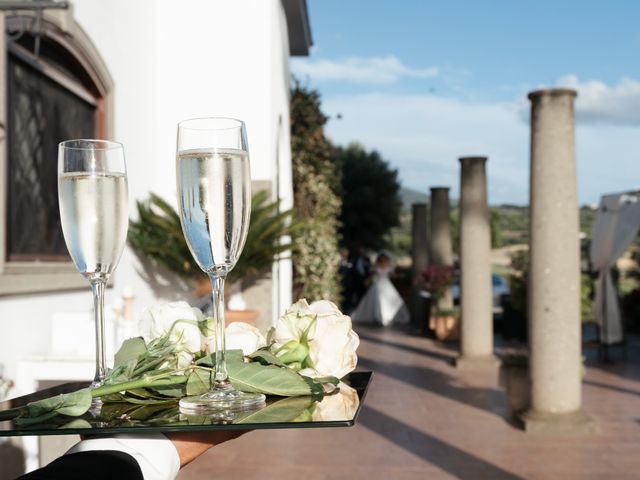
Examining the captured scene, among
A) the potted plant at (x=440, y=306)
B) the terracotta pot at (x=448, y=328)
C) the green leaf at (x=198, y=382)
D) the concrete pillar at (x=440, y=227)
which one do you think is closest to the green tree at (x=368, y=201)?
the concrete pillar at (x=440, y=227)

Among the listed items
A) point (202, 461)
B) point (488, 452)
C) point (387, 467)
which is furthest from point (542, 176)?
point (202, 461)

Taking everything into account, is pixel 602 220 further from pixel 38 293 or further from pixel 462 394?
pixel 38 293

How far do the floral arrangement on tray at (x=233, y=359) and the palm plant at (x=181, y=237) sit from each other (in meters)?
5.13

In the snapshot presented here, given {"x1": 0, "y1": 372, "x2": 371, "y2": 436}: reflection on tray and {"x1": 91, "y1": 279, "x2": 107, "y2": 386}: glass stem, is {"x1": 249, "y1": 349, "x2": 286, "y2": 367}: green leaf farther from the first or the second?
{"x1": 91, "y1": 279, "x2": 107, "y2": 386}: glass stem

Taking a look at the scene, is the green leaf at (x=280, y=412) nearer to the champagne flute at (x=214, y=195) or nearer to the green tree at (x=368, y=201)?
the champagne flute at (x=214, y=195)

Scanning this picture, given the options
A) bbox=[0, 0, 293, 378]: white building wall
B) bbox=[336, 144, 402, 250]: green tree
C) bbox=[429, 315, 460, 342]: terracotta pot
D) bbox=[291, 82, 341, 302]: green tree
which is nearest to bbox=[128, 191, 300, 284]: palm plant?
bbox=[0, 0, 293, 378]: white building wall

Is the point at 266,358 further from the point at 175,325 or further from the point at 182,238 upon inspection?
the point at 182,238

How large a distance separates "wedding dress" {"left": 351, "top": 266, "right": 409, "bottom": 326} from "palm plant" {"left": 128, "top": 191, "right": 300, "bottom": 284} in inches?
476

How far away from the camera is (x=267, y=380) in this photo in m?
1.17

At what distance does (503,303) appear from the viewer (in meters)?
15.5

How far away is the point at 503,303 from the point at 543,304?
885 cm

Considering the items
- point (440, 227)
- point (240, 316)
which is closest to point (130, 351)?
point (240, 316)

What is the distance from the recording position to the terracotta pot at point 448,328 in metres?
14.8

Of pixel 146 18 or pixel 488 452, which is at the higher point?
pixel 146 18
